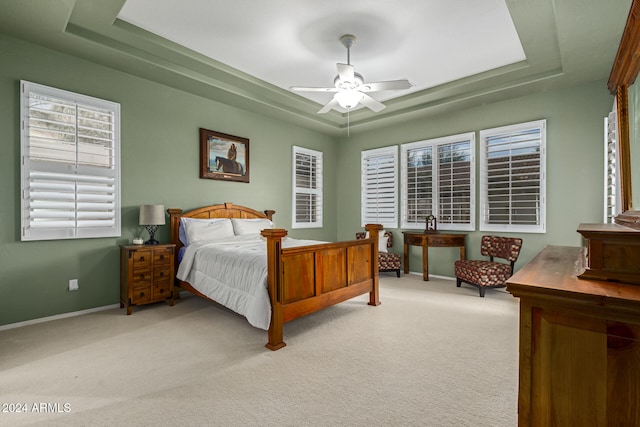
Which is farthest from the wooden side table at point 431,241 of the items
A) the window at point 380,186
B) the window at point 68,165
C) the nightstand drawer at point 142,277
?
the window at point 68,165

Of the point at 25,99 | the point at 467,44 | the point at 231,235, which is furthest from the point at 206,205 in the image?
the point at 467,44

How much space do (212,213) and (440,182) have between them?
12.8ft

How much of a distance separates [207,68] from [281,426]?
4.02 metres

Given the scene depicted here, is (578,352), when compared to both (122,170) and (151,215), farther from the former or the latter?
(122,170)

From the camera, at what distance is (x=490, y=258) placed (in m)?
4.77

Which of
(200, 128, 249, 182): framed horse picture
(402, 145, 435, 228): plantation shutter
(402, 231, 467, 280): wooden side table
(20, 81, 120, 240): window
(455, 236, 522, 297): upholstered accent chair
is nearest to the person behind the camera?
(20, 81, 120, 240): window

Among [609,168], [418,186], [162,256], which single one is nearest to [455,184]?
[418,186]

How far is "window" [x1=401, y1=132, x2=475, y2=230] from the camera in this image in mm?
5121

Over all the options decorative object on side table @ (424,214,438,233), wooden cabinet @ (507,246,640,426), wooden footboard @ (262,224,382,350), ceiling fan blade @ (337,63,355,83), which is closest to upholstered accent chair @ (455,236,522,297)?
decorative object on side table @ (424,214,438,233)

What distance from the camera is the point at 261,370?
7.62ft

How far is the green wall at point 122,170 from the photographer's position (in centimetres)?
315

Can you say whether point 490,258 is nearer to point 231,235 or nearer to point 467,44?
point 467,44

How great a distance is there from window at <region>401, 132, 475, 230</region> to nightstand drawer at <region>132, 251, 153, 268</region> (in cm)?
430

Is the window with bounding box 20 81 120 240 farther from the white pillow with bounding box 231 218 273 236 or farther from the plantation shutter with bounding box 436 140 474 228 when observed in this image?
the plantation shutter with bounding box 436 140 474 228
